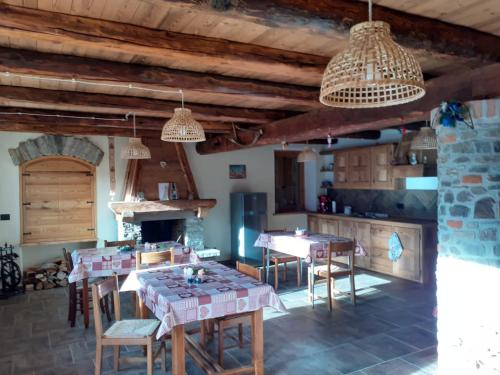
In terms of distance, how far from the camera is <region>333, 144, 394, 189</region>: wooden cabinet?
23.2 ft

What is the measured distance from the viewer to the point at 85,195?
6836mm

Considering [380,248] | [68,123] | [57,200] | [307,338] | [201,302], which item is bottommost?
[307,338]

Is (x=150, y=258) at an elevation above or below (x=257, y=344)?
above

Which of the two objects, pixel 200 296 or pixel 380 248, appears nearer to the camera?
pixel 200 296

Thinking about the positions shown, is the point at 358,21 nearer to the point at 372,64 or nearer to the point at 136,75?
the point at 372,64

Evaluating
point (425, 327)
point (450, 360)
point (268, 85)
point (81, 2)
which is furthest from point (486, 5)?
point (425, 327)

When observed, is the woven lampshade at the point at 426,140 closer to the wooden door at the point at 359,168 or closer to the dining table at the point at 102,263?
the wooden door at the point at 359,168

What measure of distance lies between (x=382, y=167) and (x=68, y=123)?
5134 mm

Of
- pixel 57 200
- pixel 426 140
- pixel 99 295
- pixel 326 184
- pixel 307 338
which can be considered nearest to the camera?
pixel 99 295

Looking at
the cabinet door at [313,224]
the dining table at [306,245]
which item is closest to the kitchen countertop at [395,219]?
the cabinet door at [313,224]

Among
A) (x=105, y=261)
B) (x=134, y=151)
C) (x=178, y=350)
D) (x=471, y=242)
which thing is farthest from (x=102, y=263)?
(x=471, y=242)

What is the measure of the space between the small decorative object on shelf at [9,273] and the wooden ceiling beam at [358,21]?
5.55 m

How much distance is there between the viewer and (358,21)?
7.34ft

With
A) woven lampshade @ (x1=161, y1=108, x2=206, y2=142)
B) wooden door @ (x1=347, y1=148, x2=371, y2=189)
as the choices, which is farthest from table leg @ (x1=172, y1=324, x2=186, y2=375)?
wooden door @ (x1=347, y1=148, x2=371, y2=189)
